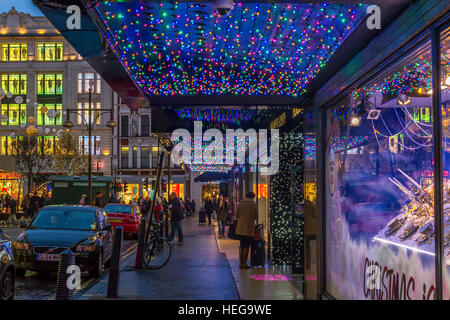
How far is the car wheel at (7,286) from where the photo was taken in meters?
8.04

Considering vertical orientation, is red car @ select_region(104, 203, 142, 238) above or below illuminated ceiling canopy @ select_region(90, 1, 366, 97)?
below

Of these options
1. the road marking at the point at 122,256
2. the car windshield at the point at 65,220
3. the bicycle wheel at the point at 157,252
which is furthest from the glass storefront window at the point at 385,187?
the car windshield at the point at 65,220

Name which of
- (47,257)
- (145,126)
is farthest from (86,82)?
(47,257)

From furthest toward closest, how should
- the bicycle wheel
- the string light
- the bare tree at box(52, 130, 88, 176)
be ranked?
the bare tree at box(52, 130, 88, 176)
the bicycle wheel
the string light

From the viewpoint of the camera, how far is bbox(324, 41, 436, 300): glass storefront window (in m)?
5.08

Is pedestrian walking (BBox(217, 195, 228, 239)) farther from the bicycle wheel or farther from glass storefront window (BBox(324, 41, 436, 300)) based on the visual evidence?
glass storefront window (BBox(324, 41, 436, 300))

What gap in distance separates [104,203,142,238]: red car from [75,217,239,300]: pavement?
23.2 ft

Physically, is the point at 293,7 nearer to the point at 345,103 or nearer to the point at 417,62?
the point at 417,62

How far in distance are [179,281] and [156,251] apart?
300 centimetres

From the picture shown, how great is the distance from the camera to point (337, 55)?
642cm

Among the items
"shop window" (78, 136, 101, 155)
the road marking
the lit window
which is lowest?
the road marking

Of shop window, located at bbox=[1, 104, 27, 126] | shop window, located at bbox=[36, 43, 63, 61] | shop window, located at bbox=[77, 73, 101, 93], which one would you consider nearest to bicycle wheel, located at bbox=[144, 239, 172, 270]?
shop window, located at bbox=[77, 73, 101, 93]
